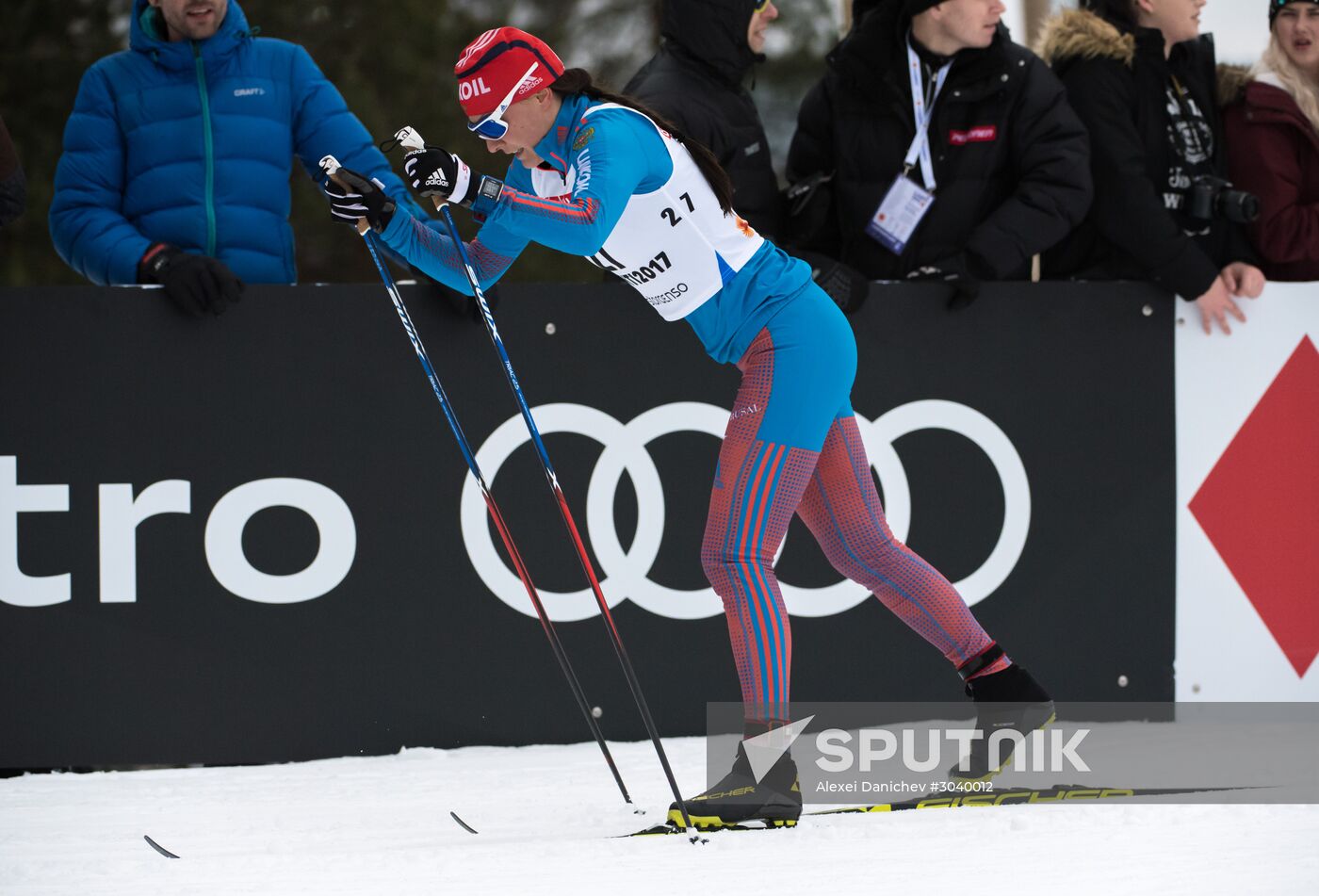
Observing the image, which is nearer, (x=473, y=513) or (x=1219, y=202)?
(x=473, y=513)

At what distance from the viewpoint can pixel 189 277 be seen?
13.9ft

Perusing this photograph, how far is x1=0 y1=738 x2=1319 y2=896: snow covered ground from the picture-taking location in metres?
2.92

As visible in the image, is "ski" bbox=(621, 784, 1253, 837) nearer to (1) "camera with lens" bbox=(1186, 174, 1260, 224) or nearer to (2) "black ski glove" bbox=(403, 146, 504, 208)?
(2) "black ski glove" bbox=(403, 146, 504, 208)

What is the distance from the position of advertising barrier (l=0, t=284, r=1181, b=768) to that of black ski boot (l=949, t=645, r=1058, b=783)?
3.19ft

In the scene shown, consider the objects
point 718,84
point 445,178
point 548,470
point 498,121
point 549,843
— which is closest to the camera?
point 445,178

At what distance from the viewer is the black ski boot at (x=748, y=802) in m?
3.36

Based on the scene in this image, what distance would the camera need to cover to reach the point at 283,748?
174 inches

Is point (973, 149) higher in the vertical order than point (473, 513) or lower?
higher

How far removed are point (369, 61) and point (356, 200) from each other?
1074 cm

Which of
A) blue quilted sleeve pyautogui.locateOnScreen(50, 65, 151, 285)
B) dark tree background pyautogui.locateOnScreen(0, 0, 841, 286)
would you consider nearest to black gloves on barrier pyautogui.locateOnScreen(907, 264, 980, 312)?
blue quilted sleeve pyautogui.locateOnScreen(50, 65, 151, 285)

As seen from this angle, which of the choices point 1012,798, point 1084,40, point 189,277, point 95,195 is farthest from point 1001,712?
point 95,195

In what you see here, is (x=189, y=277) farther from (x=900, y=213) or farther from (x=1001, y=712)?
(x=1001, y=712)

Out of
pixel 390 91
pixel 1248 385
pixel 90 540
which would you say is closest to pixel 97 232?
pixel 90 540

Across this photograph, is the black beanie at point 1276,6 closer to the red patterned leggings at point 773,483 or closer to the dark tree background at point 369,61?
the red patterned leggings at point 773,483
